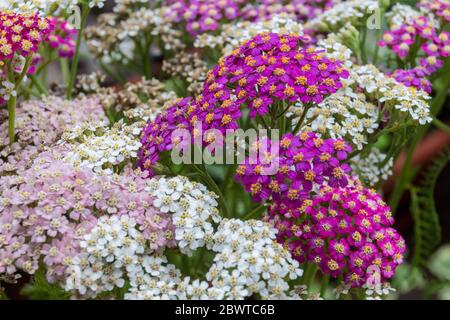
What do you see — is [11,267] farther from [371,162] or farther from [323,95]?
[371,162]

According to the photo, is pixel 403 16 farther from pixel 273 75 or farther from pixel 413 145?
pixel 273 75

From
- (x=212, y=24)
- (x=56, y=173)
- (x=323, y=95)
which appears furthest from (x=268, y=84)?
(x=212, y=24)

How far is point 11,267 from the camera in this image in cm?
100

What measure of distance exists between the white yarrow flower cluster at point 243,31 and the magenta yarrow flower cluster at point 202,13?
39mm

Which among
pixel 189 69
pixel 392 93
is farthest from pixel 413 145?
pixel 189 69

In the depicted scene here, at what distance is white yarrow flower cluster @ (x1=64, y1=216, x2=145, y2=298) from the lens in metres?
0.98

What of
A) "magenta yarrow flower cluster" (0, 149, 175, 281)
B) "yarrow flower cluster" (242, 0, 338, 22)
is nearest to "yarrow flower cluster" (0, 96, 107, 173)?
"magenta yarrow flower cluster" (0, 149, 175, 281)

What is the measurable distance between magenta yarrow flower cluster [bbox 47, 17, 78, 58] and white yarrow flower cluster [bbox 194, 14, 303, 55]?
0.30 m

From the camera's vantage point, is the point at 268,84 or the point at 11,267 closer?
the point at 11,267

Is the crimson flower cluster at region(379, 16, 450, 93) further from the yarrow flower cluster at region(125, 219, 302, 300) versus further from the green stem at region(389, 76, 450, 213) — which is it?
the yarrow flower cluster at region(125, 219, 302, 300)

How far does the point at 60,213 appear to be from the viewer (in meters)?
1.02

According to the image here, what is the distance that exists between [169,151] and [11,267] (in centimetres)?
34

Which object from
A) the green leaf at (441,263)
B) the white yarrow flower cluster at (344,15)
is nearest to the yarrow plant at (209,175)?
the white yarrow flower cluster at (344,15)

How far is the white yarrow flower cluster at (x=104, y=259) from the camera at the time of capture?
3.21 ft
